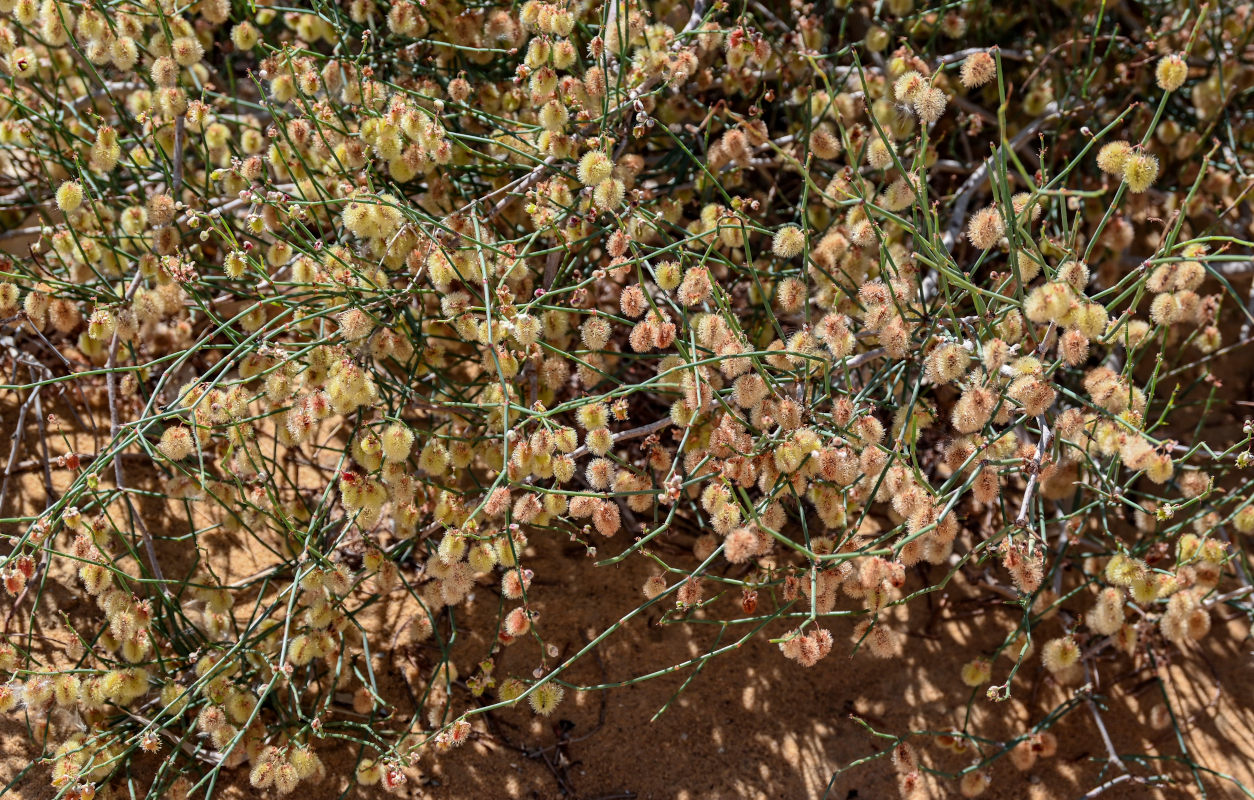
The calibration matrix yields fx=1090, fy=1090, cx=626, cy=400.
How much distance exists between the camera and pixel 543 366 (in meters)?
2.51

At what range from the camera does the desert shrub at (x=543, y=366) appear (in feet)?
7.22

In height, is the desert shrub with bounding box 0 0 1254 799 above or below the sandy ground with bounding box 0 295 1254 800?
above

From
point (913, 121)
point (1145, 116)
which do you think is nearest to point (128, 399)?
point (913, 121)

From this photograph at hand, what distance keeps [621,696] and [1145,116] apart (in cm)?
233

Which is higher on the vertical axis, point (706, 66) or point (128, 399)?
point (706, 66)

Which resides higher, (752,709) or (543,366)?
(543,366)

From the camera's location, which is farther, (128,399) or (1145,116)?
(1145,116)

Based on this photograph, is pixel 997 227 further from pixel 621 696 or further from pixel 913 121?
pixel 621 696

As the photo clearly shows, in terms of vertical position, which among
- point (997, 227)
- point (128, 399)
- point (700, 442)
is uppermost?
point (997, 227)

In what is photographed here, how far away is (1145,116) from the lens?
3307 millimetres

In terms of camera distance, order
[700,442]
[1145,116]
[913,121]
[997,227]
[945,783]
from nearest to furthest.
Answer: [997,227]
[700,442]
[945,783]
[913,121]
[1145,116]

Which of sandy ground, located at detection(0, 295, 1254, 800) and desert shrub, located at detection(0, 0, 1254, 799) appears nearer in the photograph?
desert shrub, located at detection(0, 0, 1254, 799)

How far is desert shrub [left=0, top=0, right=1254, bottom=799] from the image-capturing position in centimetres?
220

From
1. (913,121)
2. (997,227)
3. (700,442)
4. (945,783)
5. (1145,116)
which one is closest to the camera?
(997,227)
